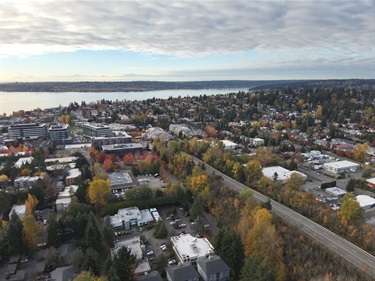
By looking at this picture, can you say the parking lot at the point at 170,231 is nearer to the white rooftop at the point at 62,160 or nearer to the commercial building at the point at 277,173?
the commercial building at the point at 277,173

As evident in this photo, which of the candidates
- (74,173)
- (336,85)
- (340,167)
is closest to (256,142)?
(340,167)

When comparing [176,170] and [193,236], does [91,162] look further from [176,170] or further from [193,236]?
[193,236]

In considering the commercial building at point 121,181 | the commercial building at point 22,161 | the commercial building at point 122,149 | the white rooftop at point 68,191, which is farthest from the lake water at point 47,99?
the white rooftop at point 68,191

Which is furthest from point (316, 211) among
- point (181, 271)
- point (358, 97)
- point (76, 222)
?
point (358, 97)

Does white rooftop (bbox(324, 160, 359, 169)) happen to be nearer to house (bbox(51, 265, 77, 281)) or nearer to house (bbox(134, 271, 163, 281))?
house (bbox(134, 271, 163, 281))

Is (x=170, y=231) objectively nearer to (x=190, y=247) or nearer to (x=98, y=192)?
(x=190, y=247)

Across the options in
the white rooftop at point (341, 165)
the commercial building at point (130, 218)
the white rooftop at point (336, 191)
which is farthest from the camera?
the white rooftop at point (341, 165)
